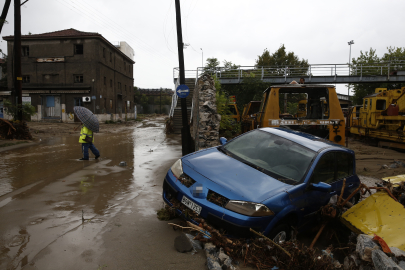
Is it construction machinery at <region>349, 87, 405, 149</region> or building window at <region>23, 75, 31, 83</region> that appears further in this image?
building window at <region>23, 75, 31, 83</region>

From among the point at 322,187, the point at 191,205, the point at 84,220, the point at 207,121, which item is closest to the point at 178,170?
the point at 191,205

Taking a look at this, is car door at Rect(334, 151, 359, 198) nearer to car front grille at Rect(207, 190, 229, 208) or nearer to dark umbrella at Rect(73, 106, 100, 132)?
car front grille at Rect(207, 190, 229, 208)

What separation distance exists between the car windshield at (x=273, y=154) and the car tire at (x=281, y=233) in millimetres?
585

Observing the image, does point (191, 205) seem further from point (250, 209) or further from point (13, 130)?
point (13, 130)

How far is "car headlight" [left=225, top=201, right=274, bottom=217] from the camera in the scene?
3.22m

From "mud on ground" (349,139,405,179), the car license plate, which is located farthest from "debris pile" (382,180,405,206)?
"mud on ground" (349,139,405,179)

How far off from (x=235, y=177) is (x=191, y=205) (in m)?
0.67

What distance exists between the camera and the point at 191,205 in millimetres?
3658

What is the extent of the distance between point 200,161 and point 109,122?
29356mm

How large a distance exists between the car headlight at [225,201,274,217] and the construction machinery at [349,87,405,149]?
449 inches

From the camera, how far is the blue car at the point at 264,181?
3.31 metres

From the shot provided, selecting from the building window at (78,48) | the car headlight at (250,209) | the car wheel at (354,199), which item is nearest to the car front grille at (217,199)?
the car headlight at (250,209)

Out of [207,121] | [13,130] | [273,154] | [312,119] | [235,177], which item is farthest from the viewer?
[13,130]

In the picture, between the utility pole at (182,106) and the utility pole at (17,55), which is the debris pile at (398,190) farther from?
the utility pole at (17,55)
